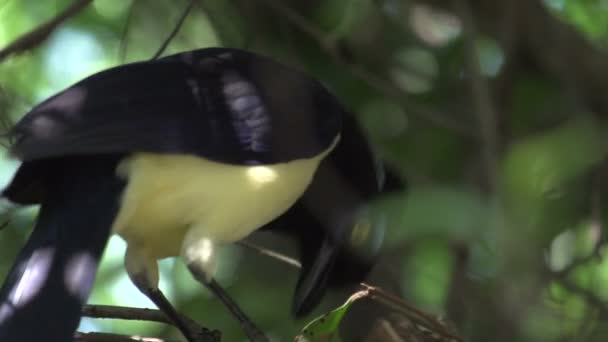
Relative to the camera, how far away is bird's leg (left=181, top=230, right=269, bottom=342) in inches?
106

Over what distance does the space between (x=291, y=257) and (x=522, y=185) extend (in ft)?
3.42

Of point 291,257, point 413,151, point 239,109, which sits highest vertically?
point 239,109

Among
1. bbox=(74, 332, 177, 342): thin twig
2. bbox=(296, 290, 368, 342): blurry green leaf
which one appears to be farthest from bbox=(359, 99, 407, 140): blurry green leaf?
bbox=(74, 332, 177, 342): thin twig

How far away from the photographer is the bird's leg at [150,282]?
279 cm

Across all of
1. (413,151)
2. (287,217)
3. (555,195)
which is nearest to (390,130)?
(413,151)

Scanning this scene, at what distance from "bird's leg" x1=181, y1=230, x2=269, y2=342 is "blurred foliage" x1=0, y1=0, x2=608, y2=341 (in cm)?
14

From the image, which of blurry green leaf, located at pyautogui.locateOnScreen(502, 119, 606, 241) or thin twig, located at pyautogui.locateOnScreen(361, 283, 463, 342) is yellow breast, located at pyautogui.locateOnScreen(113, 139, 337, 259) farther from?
blurry green leaf, located at pyautogui.locateOnScreen(502, 119, 606, 241)

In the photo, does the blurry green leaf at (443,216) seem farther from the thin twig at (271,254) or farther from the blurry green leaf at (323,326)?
the thin twig at (271,254)

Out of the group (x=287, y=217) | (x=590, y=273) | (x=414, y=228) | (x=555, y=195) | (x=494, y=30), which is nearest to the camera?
(x=414, y=228)

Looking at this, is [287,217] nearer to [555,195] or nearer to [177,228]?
[177,228]

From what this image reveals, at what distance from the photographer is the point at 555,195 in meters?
2.32

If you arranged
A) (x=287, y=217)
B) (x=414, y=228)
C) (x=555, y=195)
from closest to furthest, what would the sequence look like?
(x=414, y=228), (x=555, y=195), (x=287, y=217)

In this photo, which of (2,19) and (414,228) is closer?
(414,228)

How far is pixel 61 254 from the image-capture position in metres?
2.36
